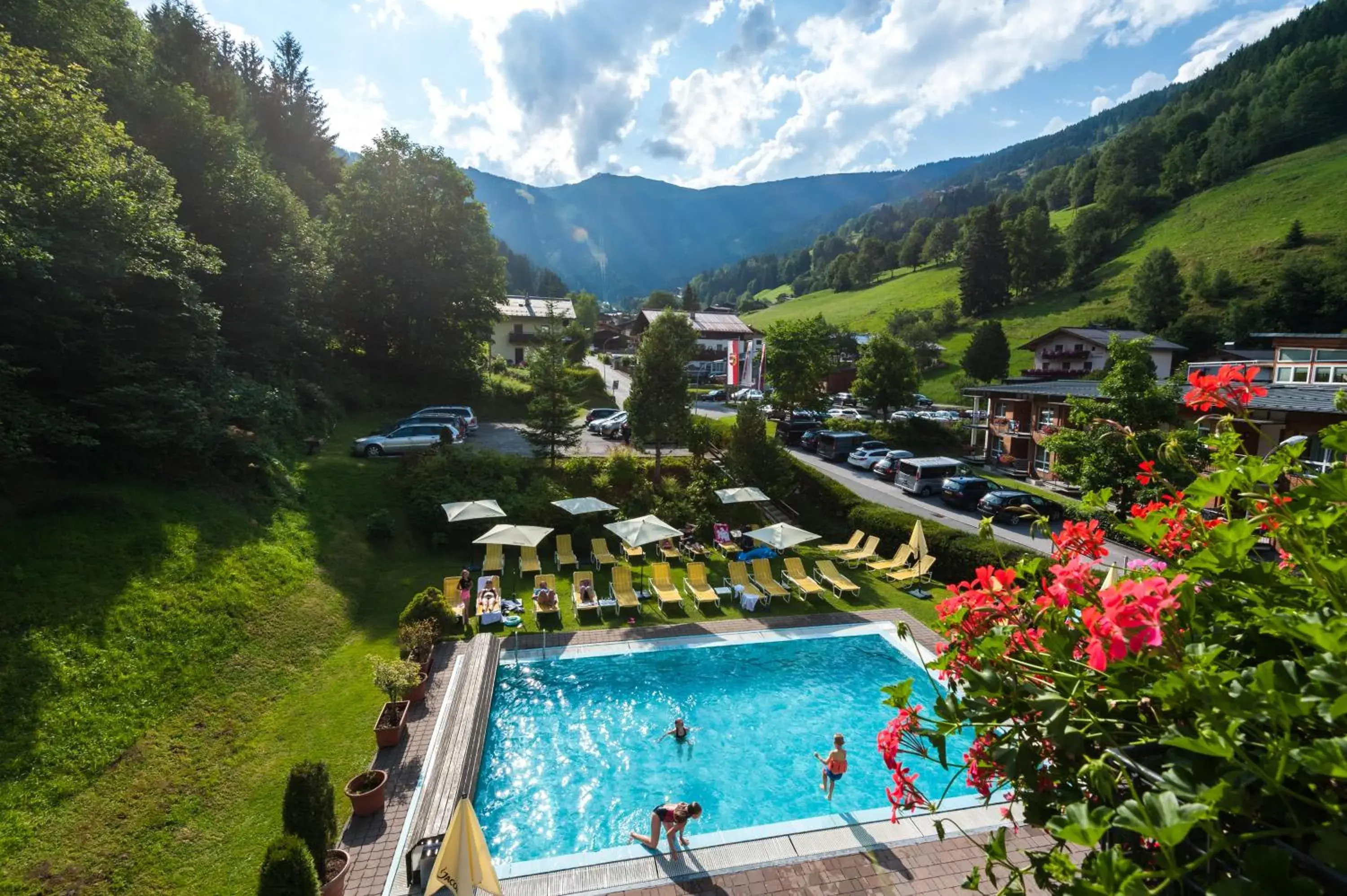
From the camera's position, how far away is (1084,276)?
79.1 metres

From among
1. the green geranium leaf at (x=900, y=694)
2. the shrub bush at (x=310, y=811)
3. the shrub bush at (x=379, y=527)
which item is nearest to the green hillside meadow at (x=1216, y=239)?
the shrub bush at (x=379, y=527)

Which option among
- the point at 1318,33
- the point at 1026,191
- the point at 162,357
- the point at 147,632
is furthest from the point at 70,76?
the point at 1318,33

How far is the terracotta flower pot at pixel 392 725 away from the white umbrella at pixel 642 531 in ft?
23.9

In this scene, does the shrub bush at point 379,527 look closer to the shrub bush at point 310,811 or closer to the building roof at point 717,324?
the shrub bush at point 310,811

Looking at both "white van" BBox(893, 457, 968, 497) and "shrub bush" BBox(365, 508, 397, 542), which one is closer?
"shrub bush" BBox(365, 508, 397, 542)

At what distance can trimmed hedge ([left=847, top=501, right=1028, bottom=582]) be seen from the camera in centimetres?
1839

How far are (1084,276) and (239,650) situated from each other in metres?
96.0

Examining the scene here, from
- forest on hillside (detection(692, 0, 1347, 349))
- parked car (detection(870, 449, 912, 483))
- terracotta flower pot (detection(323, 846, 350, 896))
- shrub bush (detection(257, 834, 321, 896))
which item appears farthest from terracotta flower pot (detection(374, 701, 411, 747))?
forest on hillside (detection(692, 0, 1347, 349))

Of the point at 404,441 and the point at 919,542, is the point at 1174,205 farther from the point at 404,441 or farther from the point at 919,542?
the point at 404,441

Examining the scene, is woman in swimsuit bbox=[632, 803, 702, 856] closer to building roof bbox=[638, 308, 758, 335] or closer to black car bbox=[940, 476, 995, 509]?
black car bbox=[940, 476, 995, 509]

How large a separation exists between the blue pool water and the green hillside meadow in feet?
172

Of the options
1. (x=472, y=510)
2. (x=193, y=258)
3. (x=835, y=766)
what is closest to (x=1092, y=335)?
(x=472, y=510)

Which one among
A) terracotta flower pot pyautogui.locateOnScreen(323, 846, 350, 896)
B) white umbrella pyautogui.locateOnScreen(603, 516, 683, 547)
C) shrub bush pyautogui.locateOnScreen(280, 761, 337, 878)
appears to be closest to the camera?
terracotta flower pot pyautogui.locateOnScreen(323, 846, 350, 896)

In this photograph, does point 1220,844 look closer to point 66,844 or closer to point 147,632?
point 66,844
